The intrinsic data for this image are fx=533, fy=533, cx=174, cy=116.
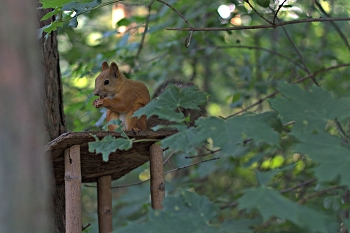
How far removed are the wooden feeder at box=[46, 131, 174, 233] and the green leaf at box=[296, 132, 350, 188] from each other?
80cm

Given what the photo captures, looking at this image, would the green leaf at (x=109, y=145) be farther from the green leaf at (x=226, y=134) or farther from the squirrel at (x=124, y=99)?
the squirrel at (x=124, y=99)

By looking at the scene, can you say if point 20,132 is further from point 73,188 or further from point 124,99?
point 124,99

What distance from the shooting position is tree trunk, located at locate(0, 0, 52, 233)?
1.15m

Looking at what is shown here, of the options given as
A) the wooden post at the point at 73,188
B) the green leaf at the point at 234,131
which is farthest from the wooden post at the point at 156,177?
the green leaf at the point at 234,131

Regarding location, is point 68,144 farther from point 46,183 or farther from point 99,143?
point 46,183

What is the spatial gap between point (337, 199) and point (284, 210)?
37.9 inches

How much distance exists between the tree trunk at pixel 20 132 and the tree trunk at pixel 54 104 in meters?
1.38

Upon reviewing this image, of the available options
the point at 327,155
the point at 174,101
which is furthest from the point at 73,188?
the point at 327,155

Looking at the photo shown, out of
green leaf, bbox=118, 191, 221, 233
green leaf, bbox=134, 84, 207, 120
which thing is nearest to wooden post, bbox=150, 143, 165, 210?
green leaf, bbox=134, 84, 207, 120

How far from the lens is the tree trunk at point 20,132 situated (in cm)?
115

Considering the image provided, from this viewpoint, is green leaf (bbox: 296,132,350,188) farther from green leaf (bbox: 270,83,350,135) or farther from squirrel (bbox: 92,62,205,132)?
squirrel (bbox: 92,62,205,132)

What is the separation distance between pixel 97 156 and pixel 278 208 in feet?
3.87

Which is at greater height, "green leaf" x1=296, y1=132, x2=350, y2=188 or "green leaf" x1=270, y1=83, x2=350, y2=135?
"green leaf" x1=270, y1=83, x2=350, y2=135

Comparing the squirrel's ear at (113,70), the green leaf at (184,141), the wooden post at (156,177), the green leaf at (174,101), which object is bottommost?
the wooden post at (156,177)
